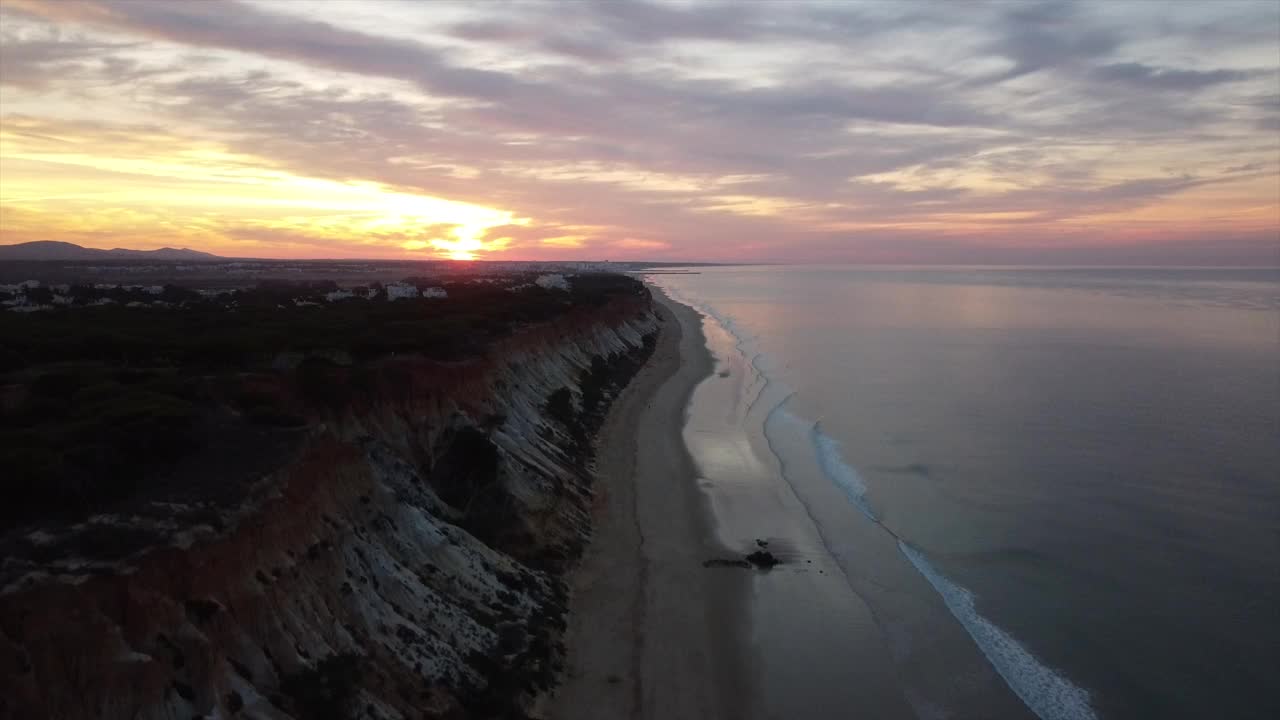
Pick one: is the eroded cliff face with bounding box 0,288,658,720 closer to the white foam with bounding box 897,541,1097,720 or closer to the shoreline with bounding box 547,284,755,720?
the shoreline with bounding box 547,284,755,720

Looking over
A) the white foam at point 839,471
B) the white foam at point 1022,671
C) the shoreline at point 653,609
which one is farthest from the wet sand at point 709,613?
the white foam at point 1022,671

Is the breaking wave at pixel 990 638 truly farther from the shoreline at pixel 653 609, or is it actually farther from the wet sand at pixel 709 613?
the shoreline at pixel 653 609

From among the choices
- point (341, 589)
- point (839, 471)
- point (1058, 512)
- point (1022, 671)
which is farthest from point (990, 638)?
point (341, 589)

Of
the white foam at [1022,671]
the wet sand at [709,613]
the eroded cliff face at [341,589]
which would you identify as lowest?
the white foam at [1022,671]

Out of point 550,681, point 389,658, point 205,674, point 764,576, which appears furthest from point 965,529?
point 205,674

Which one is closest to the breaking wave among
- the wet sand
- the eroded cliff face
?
the wet sand

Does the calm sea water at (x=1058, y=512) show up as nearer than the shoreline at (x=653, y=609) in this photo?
No

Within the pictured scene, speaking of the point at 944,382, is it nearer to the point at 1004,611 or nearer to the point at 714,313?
the point at 1004,611
